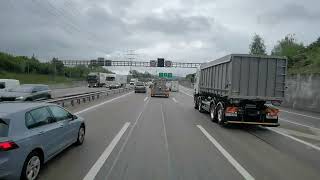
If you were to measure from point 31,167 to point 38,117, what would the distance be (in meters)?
1.22

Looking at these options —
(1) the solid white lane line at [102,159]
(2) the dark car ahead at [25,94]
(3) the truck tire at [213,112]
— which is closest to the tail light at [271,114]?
(3) the truck tire at [213,112]

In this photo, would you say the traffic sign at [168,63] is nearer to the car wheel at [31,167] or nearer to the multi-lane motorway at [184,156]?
the multi-lane motorway at [184,156]

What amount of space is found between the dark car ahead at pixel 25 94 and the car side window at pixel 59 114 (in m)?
13.3

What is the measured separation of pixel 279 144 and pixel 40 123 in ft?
24.2

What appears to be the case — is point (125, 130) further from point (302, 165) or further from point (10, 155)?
point (10, 155)

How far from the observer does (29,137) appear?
22.7 feet

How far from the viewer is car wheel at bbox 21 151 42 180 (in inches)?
262

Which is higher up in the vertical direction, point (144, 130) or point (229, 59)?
point (229, 59)

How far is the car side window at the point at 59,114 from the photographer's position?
28.9 ft

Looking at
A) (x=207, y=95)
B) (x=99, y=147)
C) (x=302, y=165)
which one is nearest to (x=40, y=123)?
(x=99, y=147)

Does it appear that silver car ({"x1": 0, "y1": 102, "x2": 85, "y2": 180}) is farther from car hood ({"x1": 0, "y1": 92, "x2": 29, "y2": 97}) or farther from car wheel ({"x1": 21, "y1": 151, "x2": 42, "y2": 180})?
car hood ({"x1": 0, "y1": 92, "x2": 29, "y2": 97})

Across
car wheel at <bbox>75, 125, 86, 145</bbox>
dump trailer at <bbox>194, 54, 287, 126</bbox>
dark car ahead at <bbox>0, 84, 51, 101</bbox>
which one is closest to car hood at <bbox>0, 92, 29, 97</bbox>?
dark car ahead at <bbox>0, 84, 51, 101</bbox>

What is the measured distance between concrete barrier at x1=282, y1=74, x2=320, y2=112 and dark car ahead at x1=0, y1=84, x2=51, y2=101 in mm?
20380

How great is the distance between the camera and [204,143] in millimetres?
11336
